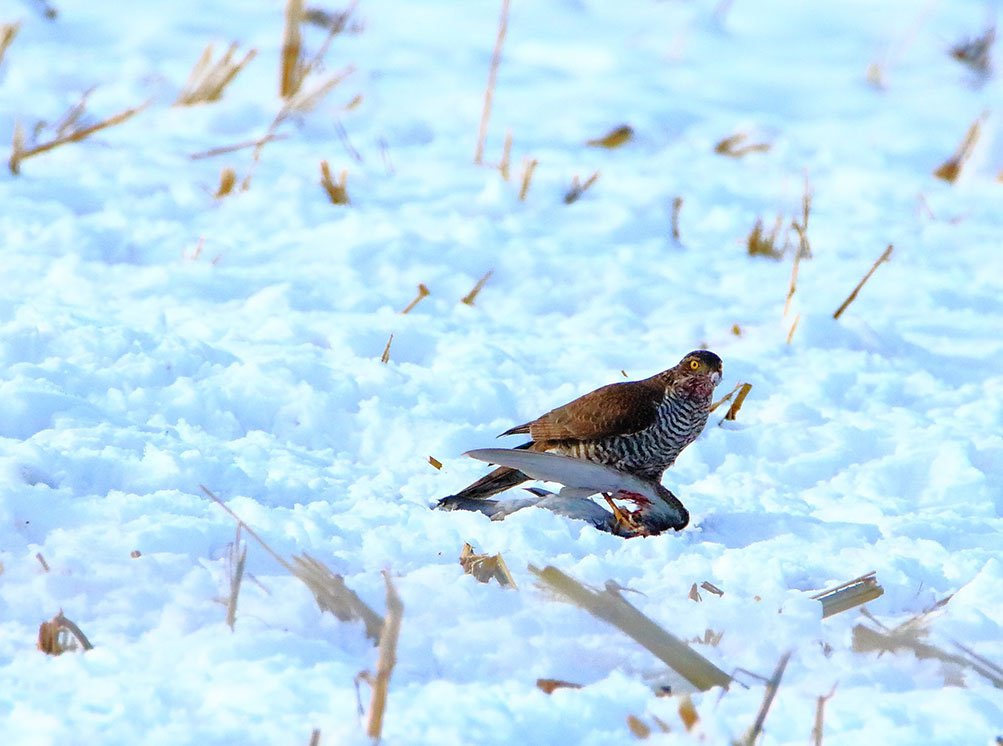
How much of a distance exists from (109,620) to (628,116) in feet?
18.3

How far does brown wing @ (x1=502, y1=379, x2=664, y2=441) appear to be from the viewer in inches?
159

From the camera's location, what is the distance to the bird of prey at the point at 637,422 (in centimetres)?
402

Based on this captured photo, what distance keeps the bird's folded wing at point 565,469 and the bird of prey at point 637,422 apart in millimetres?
168

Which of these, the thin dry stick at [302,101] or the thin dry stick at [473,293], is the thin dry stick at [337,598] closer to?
the thin dry stick at [473,293]

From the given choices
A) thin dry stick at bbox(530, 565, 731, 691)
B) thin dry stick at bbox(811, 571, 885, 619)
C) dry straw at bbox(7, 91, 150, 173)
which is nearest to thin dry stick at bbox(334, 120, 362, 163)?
dry straw at bbox(7, 91, 150, 173)

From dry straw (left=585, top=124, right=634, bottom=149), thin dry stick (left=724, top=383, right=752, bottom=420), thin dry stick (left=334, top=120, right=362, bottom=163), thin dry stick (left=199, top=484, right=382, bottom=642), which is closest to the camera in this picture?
thin dry stick (left=199, top=484, right=382, bottom=642)

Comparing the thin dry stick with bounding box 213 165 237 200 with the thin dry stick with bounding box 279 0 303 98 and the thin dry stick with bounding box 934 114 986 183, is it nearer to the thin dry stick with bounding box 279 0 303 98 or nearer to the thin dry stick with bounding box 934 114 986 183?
the thin dry stick with bounding box 279 0 303 98

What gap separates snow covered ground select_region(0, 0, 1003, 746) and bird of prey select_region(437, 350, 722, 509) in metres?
0.20

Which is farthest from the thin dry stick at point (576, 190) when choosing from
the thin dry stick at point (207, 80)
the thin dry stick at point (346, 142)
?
the thin dry stick at point (207, 80)

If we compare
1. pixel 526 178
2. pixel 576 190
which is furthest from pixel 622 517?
pixel 576 190

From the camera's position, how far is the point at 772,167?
24.1 feet

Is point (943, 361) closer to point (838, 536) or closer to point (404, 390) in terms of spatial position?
point (838, 536)

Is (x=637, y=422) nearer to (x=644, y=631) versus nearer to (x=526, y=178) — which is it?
(x=644, y=631)

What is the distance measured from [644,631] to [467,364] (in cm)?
224
